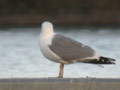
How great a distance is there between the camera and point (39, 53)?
17.3 metres

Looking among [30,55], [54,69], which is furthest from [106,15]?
[54,69]

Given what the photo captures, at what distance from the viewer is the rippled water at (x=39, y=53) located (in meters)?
11.2

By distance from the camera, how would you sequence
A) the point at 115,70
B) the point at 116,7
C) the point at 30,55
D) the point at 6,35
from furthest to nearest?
the point at 116,7, the point at 6,35, the point at 30,55, the point at 115,70

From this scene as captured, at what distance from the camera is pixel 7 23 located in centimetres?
2605

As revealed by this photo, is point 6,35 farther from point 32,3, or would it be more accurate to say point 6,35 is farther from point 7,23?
point 32,3

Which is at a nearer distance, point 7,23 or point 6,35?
point 6,35
